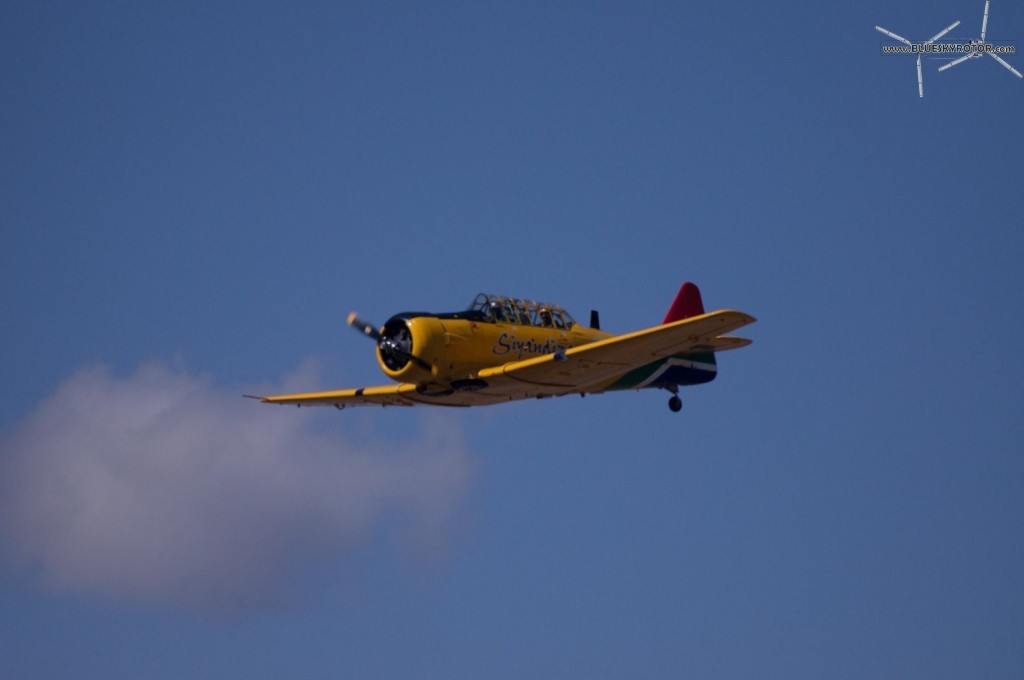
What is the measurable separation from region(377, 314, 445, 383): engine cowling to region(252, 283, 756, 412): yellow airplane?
2cm

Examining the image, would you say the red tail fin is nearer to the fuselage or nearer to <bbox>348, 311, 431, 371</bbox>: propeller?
the fuselage

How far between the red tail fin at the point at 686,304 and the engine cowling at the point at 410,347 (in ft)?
31.0

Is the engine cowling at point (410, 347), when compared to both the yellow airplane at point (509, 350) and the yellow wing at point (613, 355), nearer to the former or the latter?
the yellow airplane at point (509, 350)

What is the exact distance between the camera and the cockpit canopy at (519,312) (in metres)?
33.3

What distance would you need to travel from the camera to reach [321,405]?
37.7 metres

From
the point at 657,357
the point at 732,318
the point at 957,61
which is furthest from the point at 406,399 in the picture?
the point at 957,61

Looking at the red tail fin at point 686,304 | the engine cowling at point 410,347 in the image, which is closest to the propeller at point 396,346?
the engine cowling at point 410,347

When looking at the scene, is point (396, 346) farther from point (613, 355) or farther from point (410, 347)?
point (613, 355)

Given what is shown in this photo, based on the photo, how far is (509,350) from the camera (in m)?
33.2

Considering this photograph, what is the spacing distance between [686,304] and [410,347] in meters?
10.4

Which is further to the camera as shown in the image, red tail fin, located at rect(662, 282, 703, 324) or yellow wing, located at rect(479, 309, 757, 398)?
red tail fin, located at rect(662, 282, 703, 324)

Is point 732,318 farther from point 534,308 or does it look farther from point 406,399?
point 406,399

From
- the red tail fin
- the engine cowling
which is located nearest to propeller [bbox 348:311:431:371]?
the engine cowling

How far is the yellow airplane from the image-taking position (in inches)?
1252
